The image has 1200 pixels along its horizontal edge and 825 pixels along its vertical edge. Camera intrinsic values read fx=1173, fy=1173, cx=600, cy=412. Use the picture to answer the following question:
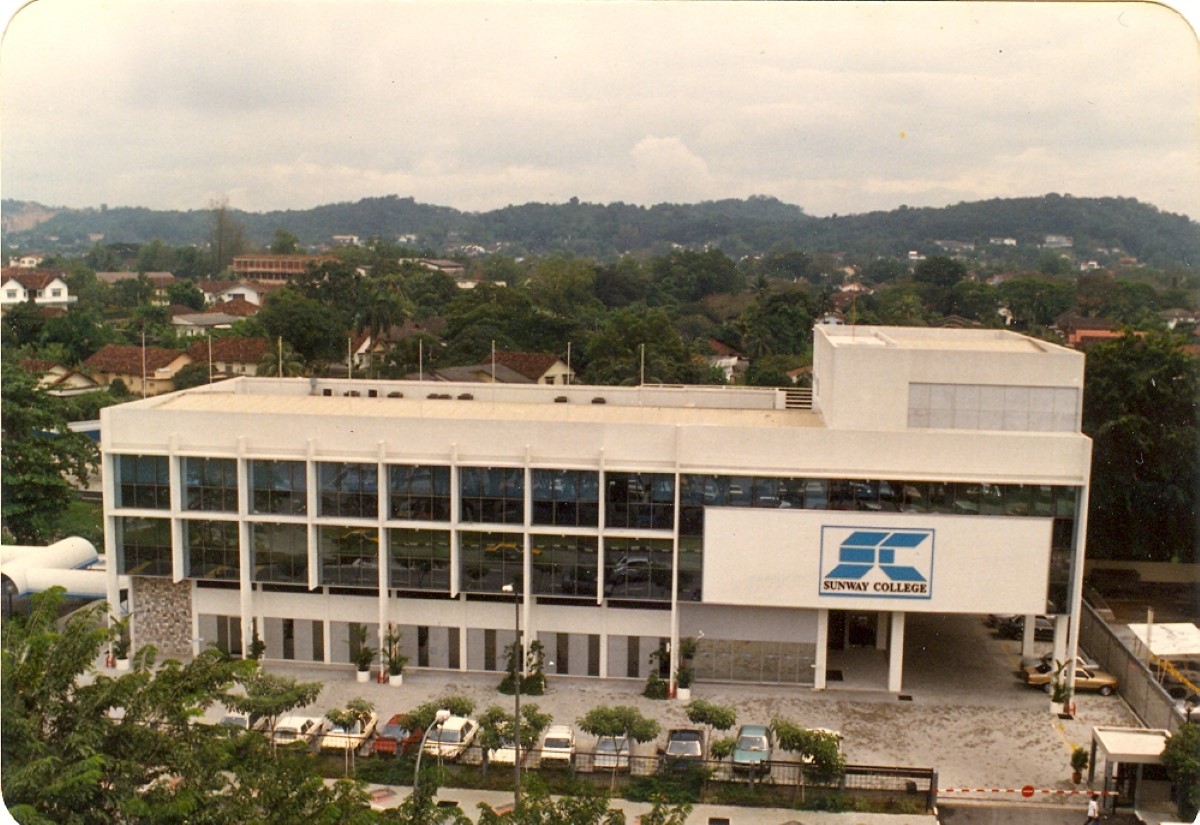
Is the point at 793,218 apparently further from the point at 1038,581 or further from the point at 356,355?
the point at 1038,581

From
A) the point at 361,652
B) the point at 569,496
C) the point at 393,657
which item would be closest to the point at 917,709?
the point at 569,496

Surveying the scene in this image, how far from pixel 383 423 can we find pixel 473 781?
8.19 meters

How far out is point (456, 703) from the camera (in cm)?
2170

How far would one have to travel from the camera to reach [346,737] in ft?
70.7

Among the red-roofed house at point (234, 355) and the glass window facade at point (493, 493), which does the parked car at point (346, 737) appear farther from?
the red-roofed house at point (234, 355)

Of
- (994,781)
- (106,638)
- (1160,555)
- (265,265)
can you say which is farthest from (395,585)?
(265,265)


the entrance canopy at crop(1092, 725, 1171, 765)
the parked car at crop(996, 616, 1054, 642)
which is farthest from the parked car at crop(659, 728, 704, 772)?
the parked car at crop(996, 616, 1054, 642)

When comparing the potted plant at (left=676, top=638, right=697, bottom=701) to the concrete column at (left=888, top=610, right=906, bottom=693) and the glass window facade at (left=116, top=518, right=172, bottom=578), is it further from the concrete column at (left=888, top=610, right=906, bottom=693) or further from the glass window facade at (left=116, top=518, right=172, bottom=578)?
the glass window facade at (left=116, top=518, right=172, bottom=578)

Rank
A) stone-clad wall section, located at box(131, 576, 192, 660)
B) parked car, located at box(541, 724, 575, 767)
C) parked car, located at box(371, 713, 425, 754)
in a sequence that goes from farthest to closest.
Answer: stone-clad wall section, located at box(131, 576, 192, 660) → parked car, located at box(371, 713, 425, 754) → parked car, located at box(541, 724, 575, 767)

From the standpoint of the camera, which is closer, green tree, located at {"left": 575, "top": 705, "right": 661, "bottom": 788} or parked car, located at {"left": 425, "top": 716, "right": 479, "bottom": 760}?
green tree, located at {"left": 575, "top": 705, "right": 661, "bottom": 788}

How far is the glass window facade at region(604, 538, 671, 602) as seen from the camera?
25.2 m

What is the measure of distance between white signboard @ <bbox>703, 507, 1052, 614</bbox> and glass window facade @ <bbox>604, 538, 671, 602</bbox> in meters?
1.71

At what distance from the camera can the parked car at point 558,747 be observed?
69.3ft

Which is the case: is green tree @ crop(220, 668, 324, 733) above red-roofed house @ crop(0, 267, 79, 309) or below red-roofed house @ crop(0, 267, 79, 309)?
below
